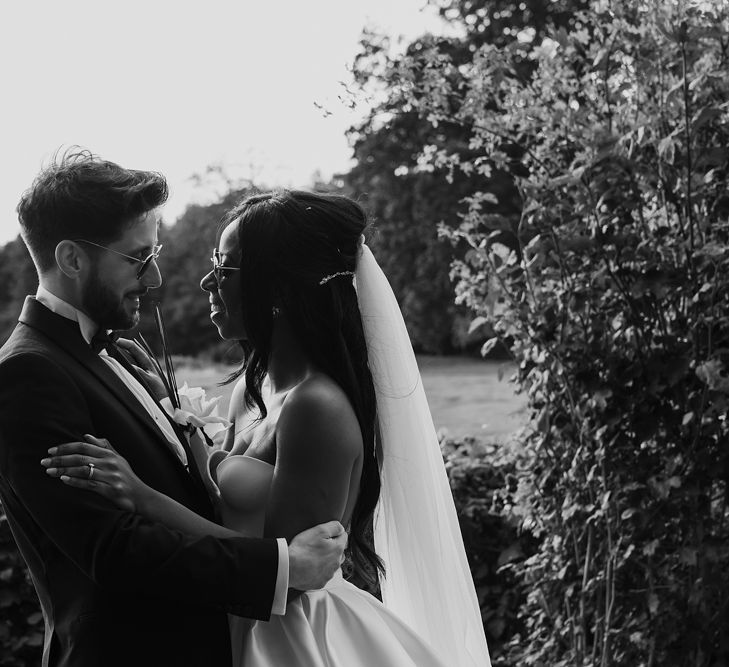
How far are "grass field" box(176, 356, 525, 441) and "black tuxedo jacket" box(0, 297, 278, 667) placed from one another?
Result: 227 centimetres

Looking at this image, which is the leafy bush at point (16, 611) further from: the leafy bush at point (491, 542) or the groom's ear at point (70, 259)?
the groom's ear at point (70, 259)

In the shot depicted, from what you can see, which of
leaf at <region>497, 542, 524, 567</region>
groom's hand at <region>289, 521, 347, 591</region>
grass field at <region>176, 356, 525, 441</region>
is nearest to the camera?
groom's hand at <region>289, 521, 347, 591</region>

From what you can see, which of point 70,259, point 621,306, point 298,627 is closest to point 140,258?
point 70,259

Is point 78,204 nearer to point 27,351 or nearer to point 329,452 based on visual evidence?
point 27,351

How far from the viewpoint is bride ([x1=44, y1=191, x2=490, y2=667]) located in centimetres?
245

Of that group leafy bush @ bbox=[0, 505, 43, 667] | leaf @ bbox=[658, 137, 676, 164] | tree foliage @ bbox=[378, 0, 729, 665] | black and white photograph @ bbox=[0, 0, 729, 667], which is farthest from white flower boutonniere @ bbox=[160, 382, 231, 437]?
leafy bush @ bbox=[0, 505, 43, 667]

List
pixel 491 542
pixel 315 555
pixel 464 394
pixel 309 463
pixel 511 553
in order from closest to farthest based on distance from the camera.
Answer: pixel 315 555
pixel 309 463
pixel 511 553
pixel 491 542
pixel 464 394

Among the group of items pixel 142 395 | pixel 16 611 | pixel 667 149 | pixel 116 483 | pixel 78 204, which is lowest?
pixel 16 611

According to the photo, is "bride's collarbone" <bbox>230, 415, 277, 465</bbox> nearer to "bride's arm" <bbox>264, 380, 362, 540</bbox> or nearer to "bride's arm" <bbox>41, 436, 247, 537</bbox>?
"bride's arm" <bbox>264, 380, 362, 540</bbox>

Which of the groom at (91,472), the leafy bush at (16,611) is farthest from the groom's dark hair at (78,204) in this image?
the leafy bush at (16,611)

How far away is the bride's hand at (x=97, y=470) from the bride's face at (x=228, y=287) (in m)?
0.60

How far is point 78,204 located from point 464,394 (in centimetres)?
1708

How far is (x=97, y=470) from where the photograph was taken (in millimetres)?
2092

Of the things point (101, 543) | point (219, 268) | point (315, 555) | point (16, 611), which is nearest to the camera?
point (101, 543)
